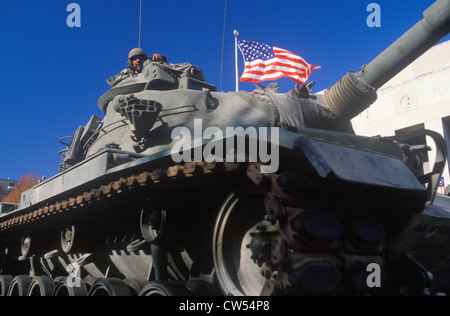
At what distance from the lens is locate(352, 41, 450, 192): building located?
1994 centimetres

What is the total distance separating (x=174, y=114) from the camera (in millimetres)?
5496

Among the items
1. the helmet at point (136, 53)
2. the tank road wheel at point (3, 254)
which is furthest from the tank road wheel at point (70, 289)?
the helmet at point (136, 53)

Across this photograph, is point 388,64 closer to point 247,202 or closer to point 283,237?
point 247,202

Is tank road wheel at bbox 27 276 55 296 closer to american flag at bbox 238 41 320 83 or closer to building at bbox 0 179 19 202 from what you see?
american flag at bbox 238 41 320 83

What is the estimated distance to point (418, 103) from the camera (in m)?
20.8

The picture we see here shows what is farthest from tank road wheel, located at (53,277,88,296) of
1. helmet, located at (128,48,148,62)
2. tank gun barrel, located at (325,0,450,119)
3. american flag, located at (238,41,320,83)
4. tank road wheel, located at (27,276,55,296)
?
american flag, located at (238,41,320,83)

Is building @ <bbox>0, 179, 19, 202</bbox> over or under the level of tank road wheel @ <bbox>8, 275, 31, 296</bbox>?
over

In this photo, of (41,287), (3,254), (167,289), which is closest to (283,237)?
(167,289)

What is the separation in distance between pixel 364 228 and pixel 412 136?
1585 millimetres

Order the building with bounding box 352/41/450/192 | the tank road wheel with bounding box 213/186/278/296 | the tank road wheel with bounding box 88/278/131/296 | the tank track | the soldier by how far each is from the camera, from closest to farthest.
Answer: the tank track < the tank road wheel with bounding box 213/186/278/296 < the tank road wheel with bounding box 88/278/131/296 < the soldier < the building with bounding box 352/41/450/192

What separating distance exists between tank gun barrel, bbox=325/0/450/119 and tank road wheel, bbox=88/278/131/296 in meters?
3.34

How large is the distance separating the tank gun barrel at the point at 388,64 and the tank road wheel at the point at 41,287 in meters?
4.34

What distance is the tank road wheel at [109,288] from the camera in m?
3.91
